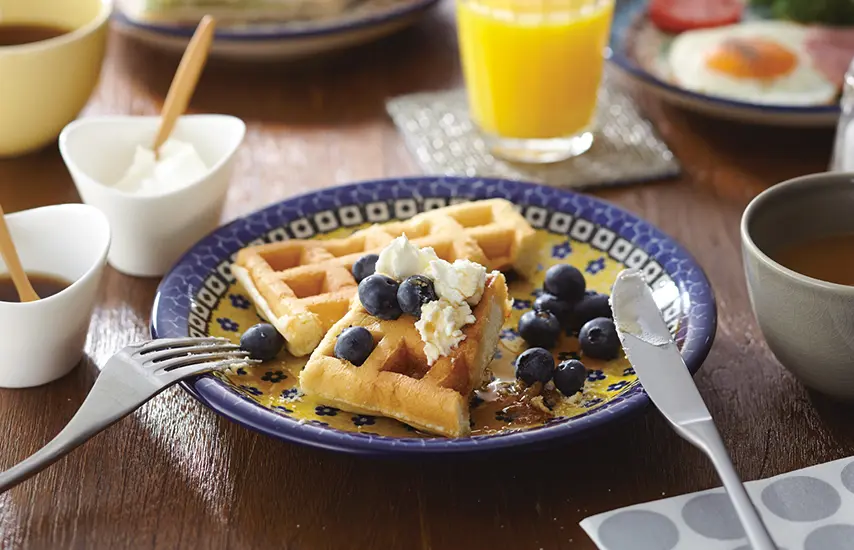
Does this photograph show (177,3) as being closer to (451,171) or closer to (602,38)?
(451,171)

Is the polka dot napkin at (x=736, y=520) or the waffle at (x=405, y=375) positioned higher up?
the waffle at (x=405, y=375)

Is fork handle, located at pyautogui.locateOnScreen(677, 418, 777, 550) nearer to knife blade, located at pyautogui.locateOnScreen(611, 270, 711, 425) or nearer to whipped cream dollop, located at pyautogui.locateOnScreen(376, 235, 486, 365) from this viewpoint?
knife blade, located at pyautogui.locateOnScreen(611, 270, 711, 425)

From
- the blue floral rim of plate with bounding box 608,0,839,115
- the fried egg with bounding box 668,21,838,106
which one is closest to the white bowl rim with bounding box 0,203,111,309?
the blue floral rim of plate with bounding box 608,0,839,115

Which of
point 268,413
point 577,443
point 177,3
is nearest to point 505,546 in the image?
point 577,443

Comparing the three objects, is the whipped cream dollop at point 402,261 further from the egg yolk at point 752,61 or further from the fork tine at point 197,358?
the egg yolk at point 752,61

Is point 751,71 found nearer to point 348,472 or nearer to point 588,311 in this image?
point 588,311

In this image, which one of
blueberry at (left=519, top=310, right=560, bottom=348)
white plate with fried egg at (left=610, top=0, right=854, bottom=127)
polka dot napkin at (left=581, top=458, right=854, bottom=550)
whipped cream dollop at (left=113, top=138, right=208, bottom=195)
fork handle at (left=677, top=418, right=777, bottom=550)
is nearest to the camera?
fork handle at (left=677, top=418, right=777, bottom=550)

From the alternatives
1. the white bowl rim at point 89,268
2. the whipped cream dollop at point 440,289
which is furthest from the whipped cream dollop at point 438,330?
the white bowl rim at point 89,268
